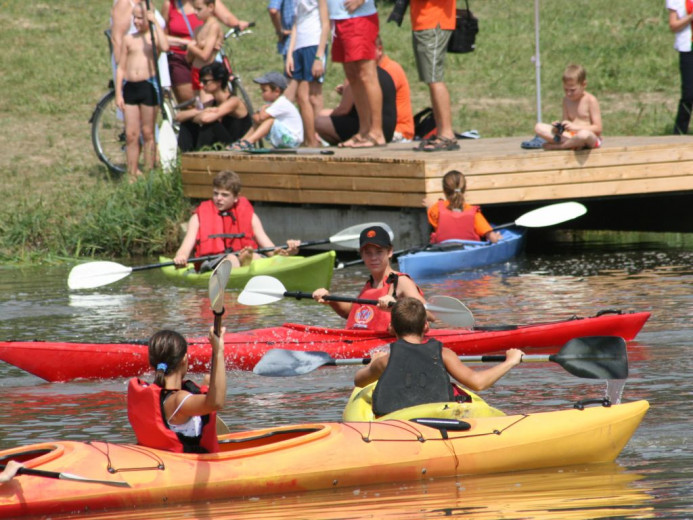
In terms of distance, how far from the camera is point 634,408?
19.4 feet

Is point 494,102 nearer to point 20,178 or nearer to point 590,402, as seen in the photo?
point 20,178

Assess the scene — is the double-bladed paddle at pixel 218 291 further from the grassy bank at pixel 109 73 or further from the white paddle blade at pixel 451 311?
the grassy bank at pixel 109 73

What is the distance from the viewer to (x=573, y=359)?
21.3ft

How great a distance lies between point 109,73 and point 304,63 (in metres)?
7.56

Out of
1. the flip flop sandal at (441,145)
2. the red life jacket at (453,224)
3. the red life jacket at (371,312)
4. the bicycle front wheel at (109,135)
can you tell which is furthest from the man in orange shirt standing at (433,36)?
the bicycle front wheel at (109,135)

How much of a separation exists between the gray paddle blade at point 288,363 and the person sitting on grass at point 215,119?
6.82 metres

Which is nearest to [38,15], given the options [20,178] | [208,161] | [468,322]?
[20,178]

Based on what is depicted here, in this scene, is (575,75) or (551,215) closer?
(551,215)

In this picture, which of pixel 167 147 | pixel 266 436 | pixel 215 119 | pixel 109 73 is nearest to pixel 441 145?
pixel 215 119

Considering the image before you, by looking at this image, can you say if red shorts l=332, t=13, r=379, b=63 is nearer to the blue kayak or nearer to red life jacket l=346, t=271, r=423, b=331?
the blue kayak

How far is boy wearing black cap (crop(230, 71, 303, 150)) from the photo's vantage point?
13516 mm

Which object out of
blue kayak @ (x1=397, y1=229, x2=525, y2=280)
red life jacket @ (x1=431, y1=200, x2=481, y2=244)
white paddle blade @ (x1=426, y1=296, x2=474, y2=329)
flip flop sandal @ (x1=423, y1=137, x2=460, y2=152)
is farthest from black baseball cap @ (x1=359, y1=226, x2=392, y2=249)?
flip flop sandal @ (x1=423, y1=137, x2=460, y2=152)

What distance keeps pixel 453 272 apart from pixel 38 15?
1316cm

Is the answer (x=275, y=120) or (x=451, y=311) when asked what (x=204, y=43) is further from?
(x=451, y=311)
